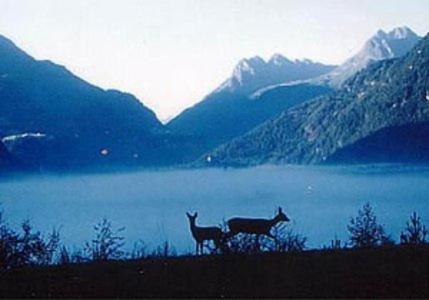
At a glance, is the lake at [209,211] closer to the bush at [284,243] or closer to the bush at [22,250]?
the bush at [284,243]

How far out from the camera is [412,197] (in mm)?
166375

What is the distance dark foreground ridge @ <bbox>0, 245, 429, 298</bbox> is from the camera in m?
11.1

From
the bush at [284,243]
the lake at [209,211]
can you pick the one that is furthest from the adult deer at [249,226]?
the lake at [209,211]

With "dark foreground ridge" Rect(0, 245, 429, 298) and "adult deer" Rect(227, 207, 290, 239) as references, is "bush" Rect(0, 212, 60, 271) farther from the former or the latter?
"adult deer" Rect(227, 207, 290, 239)

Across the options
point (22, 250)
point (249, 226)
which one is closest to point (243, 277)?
point (249, 226)

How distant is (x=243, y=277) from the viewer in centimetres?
1246

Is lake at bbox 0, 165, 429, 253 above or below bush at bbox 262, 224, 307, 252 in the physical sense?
above

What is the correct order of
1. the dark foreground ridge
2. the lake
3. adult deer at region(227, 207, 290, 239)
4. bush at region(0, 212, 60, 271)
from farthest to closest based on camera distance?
the lake → adult deer at region(227, 207, 290, 239) → bush at region(0, 212, 60, 271) → the dark foreground ridge

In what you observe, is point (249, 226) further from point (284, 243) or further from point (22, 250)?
point (22, 250)

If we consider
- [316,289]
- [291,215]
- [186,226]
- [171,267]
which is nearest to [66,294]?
[171,267]

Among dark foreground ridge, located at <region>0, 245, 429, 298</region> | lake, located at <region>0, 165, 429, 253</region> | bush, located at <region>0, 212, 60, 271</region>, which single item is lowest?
dark foreground ridge, located at <region>0, 245, 429, 298</region>

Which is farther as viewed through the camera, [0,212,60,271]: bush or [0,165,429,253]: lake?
[0,165,429,253]: lake

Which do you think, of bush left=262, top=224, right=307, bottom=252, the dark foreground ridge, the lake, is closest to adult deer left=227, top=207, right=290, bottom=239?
bush left=262, top=224, right=307, bottom=252

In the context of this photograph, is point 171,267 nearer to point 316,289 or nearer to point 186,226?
point 316,289
